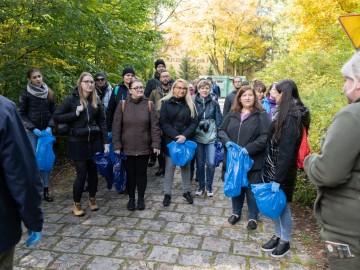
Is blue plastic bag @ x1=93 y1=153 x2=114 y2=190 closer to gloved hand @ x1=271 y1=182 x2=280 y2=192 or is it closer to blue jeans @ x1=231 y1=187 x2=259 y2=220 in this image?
blue jeans @ x1=231 y1=187 x2=259 y2=220

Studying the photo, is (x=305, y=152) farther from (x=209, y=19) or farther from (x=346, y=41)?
(x=209, y=19)

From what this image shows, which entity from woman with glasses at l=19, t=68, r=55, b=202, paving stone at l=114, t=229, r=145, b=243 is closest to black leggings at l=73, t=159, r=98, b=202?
woman with glasses at l=19, t=68, r=55, b=202

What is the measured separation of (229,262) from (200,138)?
247 cm

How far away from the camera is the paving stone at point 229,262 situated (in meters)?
3.60

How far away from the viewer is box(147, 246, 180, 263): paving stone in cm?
374

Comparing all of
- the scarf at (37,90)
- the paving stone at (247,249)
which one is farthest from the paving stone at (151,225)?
the scarf at (37,90)

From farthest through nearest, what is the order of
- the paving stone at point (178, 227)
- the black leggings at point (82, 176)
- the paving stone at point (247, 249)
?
the black leggings at point (82, 176)
the paving stone at point (178, 227)
the paving stone at point (247, 249)

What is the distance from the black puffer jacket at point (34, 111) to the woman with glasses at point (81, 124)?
697 millimetres

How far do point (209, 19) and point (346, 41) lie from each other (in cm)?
2332

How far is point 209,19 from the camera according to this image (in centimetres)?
3041

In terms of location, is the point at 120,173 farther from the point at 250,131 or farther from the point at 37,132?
the point at 250,131

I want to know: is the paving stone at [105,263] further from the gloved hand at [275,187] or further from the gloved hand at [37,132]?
the gloved hand at [37,132]

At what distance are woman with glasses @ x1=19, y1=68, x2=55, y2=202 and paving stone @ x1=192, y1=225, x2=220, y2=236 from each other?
2758 millimetres

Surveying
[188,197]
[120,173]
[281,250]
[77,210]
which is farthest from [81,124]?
[281,250]
